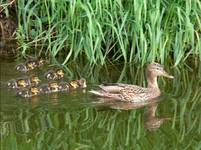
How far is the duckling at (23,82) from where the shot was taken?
801 centimetres

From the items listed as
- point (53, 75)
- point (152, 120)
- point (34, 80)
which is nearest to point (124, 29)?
point (53, 75)

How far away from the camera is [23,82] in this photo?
8117 mm

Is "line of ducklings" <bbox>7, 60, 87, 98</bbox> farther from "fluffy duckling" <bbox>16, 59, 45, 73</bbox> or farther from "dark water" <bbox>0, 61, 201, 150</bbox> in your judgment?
"fluffy duckling" <bbox>16, 59, 45, 73</bbox>

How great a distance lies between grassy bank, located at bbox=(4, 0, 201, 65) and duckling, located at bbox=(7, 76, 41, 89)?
86 cm

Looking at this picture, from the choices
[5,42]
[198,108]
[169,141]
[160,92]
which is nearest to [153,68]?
[160,92]

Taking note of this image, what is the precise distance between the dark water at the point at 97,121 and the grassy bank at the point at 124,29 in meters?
0.54

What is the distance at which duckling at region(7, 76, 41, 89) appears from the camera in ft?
26.3

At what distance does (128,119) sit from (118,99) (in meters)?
0.67

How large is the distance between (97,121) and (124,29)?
77.4 inches

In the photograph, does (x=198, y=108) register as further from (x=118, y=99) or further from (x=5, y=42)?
(x=5, y=42)

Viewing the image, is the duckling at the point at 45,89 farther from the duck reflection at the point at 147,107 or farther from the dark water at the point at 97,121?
the duck reflection at the point at 147,107

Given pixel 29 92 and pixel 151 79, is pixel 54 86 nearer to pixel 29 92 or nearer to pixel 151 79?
pixel 29 92

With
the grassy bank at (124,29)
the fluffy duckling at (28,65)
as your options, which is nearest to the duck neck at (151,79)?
the grassy bank at (124,29)

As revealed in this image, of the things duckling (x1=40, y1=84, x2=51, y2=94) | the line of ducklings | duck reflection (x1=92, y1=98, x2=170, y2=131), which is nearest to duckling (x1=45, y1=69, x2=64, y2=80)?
the line of ducklings
